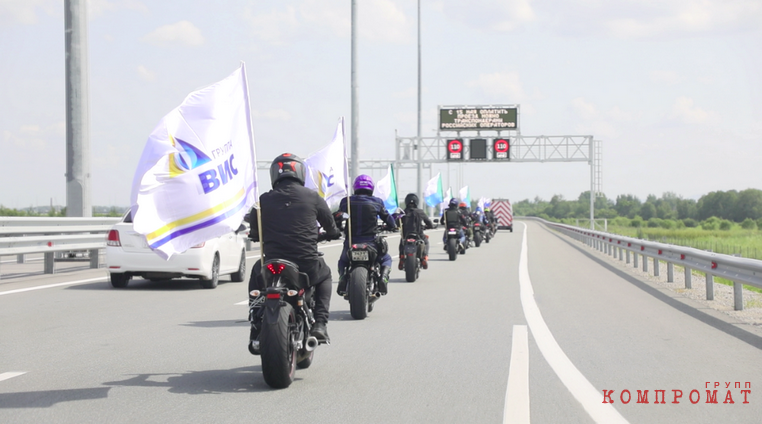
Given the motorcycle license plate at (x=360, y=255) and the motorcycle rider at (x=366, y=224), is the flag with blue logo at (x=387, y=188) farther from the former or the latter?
the motorcycle license plate at (x=360, y=255)

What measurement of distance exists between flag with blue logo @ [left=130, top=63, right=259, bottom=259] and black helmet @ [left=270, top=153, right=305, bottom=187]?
2.10 ft

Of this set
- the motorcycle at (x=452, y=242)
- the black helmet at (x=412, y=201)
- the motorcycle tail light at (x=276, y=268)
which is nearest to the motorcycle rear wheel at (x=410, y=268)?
the black helmet at (x=412, y=201)

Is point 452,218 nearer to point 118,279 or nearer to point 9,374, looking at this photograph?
point 118,279

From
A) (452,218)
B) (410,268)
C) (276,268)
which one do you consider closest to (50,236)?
(410,268)

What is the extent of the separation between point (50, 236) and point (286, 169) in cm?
1180

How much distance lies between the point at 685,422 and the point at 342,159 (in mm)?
8894

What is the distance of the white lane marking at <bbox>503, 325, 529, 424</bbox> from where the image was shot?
5836 millimetres

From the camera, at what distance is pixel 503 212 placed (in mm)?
66062

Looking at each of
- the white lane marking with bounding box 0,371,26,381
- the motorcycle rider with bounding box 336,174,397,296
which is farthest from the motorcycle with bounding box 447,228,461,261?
the white lane marking with bounding box 0,371,26,381

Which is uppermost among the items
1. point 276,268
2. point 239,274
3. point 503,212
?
point 503,212

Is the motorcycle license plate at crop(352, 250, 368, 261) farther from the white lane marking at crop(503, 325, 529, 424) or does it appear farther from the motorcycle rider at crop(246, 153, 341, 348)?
the motorcycle rider at crop(246, 153, 341, 348)

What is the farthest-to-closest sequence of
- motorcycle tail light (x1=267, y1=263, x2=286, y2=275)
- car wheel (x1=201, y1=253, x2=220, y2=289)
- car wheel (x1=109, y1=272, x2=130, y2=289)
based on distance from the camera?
car wheel (x1=201, y1=253, x2=220, y2=289)
car wheel (x1=109, y1=272, x2=130, y2=289)
motorcycle tail light (x1=267, y1=263, x2=286, y2=275)

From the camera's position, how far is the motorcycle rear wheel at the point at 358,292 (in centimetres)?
1104

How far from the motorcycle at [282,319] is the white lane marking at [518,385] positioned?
1.61m
